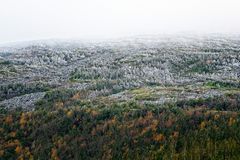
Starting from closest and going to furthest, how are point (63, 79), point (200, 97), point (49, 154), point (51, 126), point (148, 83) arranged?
point (49, 154) < point (51, 126) < point (200, 97) < point (148, 83) < point (63, 79)

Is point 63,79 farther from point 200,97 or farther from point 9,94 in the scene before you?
point 200,97

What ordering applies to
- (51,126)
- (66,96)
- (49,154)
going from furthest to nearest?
1. (66,96)
2. (51,126)
3. (49,154)

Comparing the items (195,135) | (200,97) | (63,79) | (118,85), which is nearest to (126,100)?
(200,97)

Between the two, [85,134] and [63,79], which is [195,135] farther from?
[63,79]

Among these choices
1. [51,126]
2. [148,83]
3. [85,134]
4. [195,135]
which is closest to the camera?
[195,135]

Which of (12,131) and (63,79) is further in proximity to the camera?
(63,79)

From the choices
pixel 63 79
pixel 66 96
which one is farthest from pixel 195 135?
pixel 63 79

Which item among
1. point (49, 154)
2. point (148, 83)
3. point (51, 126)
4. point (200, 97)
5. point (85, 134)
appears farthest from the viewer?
point (148, 83)

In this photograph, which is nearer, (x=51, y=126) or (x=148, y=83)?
(x=51, y=126)

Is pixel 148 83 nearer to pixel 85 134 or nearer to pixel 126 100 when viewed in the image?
pixel 126 100
